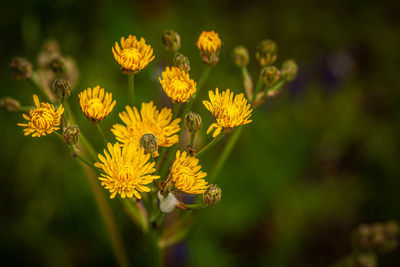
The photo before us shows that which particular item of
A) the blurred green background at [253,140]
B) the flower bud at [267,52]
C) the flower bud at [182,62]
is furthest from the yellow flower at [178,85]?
the blurred green background at [253,140]

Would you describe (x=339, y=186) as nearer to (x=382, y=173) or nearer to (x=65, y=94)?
(x=382, y=173)

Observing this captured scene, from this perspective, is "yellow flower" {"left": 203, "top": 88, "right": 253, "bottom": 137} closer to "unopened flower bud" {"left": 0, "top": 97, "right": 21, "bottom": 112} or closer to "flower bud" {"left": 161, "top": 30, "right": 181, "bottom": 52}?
"flower bud" {"left": 161, "top": 30, "right": 181, "bottom": 52}

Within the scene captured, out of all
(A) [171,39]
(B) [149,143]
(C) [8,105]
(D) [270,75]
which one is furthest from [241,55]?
(C) [8,105]

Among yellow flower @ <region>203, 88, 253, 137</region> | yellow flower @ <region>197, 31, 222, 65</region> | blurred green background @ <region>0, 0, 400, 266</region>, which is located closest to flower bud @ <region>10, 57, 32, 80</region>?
yellow flower @ <region>197, 31, 222, 65</region>

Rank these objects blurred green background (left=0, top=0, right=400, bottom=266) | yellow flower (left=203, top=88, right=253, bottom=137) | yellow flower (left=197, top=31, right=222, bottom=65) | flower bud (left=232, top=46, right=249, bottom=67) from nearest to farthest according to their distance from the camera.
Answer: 1. yellow flower (left=203, top=88, right=253, bottom=137)
2. yellow flower (left=197, top=31, right=222, bottom=65)
3. flower bud (left=232, top=46, right=249, bottom=67)
4. blurred green background (left=0, top=0, right=400, bottom=266)

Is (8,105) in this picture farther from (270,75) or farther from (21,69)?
(270,75)

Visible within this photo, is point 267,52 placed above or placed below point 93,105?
below
